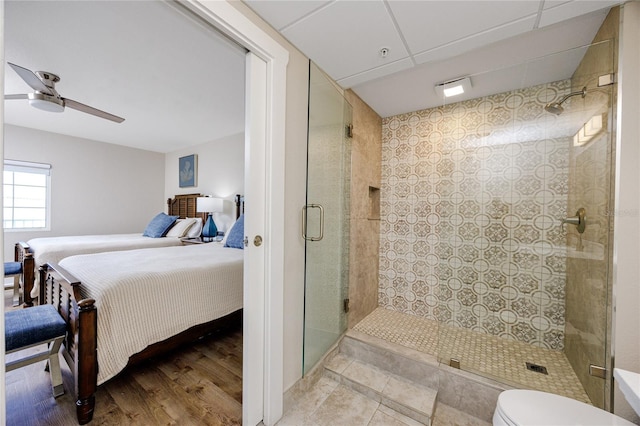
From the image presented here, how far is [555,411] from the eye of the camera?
3.22ft

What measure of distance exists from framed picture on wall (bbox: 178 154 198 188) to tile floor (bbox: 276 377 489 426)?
426 centimetres

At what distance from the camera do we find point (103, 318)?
145 cm

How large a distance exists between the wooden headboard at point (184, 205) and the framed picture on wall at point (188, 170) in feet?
0.79

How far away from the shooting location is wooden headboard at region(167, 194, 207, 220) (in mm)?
4668

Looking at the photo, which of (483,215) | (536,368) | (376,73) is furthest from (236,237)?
(536,368)

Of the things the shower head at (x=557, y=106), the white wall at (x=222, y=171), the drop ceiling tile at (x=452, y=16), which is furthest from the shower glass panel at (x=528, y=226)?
the white wall at (x=222, y=171)

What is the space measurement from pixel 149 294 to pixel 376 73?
7.04 ft

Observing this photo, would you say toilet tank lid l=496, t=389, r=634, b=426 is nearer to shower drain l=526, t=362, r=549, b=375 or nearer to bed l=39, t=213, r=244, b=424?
shower drain l=526, t=362, r=549, b=375

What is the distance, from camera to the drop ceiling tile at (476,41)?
130 cm

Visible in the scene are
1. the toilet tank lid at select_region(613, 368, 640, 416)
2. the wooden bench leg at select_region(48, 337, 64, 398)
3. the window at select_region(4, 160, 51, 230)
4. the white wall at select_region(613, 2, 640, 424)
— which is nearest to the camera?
the toilet tank lid at select_region(613, 368, 640, 416)

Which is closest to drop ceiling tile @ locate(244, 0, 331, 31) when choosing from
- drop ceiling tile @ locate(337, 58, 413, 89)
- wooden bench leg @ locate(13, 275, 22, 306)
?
drop ceiling tile @ locate(337, 58, 413, 89)

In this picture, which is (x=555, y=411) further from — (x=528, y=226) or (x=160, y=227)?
(x=160, y=227)

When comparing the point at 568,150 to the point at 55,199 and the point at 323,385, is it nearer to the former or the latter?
the point at 323,385

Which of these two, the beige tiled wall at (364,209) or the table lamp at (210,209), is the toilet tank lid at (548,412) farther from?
the table lamp at (210,209)
